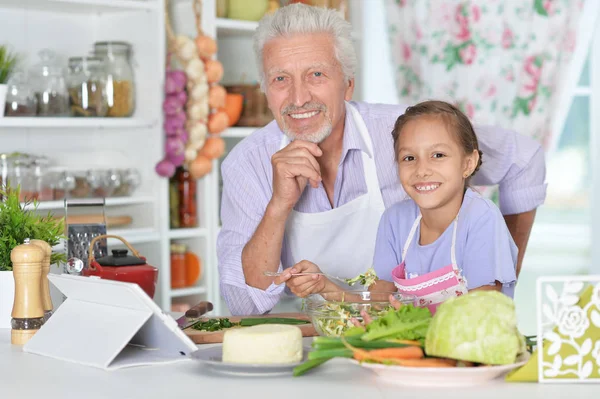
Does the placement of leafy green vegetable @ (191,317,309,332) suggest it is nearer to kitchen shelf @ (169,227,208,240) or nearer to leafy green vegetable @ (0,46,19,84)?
leafy green vegetable @ (0,46,19,84)

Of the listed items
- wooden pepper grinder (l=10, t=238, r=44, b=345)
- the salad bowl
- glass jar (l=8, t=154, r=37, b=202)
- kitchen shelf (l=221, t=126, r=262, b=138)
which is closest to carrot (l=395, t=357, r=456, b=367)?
the salad bowl

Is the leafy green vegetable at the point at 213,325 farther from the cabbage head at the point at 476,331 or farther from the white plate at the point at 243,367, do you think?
the cabbage head at the point at 476,331

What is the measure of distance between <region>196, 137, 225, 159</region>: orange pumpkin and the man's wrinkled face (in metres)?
1.15

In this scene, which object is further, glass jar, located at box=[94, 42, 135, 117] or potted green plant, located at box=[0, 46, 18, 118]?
glass jar, located at box=[94, 42, 135, 117]

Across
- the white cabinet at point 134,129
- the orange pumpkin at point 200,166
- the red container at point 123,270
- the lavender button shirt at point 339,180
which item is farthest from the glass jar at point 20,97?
the red container at point 123,270

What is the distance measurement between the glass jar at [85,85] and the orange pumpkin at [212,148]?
0.43m

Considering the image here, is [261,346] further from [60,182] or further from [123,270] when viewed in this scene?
[60,182]

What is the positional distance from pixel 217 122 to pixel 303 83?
118 cm

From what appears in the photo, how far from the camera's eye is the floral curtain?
12.1 feet

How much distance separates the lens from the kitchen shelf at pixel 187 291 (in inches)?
139

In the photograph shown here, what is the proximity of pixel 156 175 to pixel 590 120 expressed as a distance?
1793 mm

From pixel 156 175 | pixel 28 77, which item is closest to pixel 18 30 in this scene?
pixel 28 77

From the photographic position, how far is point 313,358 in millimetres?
1390

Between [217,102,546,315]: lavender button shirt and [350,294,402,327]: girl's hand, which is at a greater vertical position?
[217,102,546,315]: lavender button shirt
